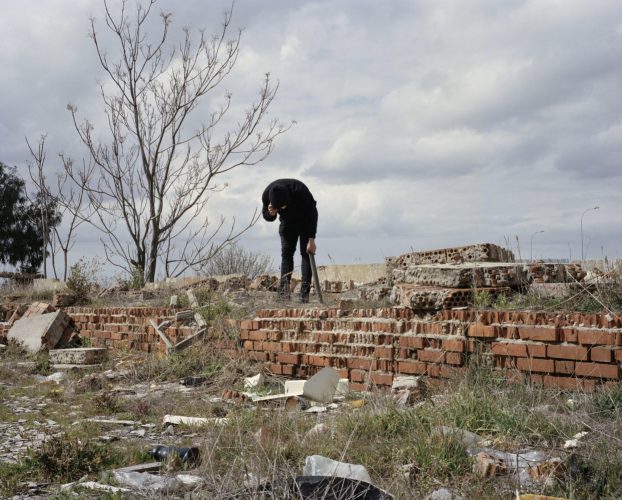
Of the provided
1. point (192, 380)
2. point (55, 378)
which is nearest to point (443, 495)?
point (192, 380)

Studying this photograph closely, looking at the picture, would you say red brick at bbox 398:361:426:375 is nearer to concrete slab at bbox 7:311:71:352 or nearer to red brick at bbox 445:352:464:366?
red brick at bbox 445:352:464:366

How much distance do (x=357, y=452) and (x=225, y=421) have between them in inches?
50.5

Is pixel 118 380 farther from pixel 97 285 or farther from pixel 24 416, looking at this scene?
pixel 97 285

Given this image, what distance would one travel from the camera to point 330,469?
335 centimetres

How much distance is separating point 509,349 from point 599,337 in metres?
0.64

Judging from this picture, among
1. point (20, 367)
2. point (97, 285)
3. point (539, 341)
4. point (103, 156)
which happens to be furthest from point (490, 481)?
point (103, 156)

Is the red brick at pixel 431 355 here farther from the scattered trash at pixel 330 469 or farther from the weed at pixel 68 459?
the weed at pixel 68 459

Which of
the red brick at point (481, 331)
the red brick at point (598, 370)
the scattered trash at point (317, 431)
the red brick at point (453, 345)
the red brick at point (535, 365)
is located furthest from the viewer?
the red brick at point (453, 345)

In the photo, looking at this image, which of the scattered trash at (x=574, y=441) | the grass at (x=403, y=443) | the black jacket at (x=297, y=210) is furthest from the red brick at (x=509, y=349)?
the black jacket at (x=297, y=210)

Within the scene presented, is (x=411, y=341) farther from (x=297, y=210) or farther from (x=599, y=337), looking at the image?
(x=297, y=210)

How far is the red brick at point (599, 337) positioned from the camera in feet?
15.2

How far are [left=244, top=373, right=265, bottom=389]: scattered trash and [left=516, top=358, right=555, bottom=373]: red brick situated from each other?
8.51ft

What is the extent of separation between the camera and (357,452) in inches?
143

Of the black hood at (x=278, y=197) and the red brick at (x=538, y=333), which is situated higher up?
the black hood at (x=278, y=197)
